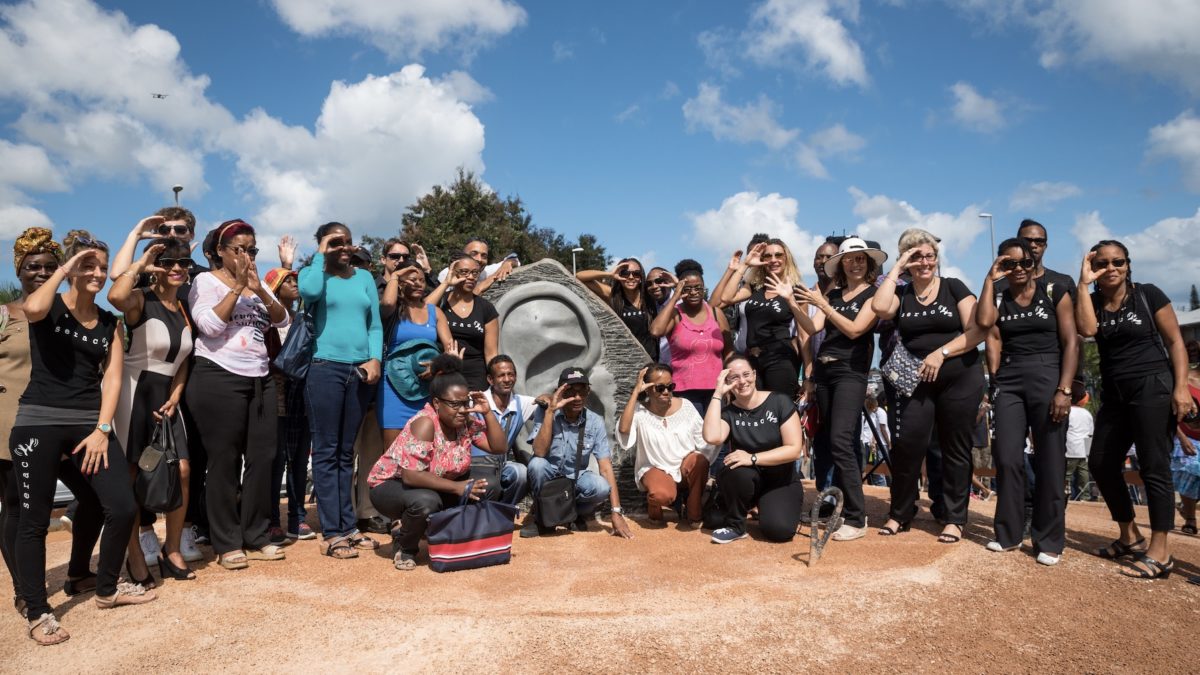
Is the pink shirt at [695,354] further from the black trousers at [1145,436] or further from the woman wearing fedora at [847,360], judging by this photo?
the black trousers at [1145,436]

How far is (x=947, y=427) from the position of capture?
4637mm

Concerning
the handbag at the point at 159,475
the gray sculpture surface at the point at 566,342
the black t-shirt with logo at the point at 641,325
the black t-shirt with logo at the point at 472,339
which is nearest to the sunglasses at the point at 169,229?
the handbag at the point at 159,475

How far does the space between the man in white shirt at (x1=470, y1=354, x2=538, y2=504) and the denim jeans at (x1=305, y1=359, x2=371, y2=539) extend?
0.73 meters

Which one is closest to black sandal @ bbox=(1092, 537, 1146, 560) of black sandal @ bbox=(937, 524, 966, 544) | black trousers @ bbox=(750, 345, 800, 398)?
black sandal @ bbox=(937, 524, 966, 544)

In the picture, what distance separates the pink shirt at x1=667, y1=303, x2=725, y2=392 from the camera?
5367 mm

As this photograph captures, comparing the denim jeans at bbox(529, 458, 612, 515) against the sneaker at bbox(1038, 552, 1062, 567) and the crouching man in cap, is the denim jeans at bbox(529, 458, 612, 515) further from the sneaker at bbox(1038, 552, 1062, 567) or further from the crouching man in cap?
the sneaker at bbox(1038, 552, 1062, 567)

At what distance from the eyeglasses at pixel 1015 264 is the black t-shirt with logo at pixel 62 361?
456 cm

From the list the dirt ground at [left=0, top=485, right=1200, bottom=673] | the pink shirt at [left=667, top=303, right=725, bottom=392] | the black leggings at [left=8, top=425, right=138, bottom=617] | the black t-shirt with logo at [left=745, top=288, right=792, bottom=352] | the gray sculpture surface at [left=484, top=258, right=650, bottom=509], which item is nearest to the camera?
the dirt ground at [left=0, top=485, right=1200, bottom=673]

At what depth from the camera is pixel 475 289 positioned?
5348mm

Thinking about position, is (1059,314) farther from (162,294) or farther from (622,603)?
(162,294)

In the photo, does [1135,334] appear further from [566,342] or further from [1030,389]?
[566,342]

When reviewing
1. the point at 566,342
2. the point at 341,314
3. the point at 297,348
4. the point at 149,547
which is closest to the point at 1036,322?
the point at 566,342

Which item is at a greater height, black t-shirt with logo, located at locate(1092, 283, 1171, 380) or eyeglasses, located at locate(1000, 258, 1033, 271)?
eyeglasses, located at locate(1000, 258, 1033, 271)

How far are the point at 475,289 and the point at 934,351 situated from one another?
296cm
